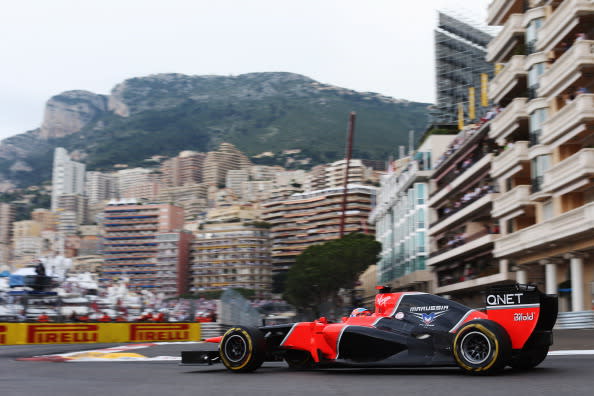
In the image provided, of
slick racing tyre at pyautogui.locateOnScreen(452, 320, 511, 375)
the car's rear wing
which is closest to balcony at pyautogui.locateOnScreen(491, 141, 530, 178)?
the car's rear wing

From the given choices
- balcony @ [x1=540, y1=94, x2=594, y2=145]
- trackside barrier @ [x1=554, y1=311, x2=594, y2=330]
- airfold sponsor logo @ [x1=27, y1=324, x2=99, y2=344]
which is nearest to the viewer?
trackside barrier @ [x1=554, y1=311, x2=594, y2=330]

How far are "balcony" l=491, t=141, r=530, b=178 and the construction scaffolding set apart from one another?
52.0m

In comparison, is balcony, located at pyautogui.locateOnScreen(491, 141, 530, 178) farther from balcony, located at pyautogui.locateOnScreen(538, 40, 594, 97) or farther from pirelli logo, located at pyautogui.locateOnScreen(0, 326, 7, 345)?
pirelli logo, located at pyautogui.locateOnScreen(0, 326, 7, 345)

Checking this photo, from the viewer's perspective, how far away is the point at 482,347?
376 inches

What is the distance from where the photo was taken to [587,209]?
1142 inches

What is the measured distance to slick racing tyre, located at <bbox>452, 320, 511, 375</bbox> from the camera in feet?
30.5

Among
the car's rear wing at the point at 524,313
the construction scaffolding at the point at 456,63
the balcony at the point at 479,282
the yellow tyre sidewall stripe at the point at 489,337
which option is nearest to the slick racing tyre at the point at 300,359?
the yellow tyre sidewall stripe at the point at 489,337

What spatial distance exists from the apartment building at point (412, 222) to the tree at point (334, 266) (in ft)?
13.2

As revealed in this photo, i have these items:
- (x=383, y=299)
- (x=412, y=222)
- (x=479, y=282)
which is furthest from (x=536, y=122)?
(x=412, y=222)

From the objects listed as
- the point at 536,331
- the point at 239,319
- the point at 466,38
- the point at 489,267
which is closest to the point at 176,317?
the point at 239,319

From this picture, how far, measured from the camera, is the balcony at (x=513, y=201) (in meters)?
38.5

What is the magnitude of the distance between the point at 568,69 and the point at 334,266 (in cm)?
5164

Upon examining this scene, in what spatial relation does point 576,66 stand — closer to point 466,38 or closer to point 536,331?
point 536,331

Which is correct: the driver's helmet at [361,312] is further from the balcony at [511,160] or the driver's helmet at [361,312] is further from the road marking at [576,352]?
the balcony at [511,160]
